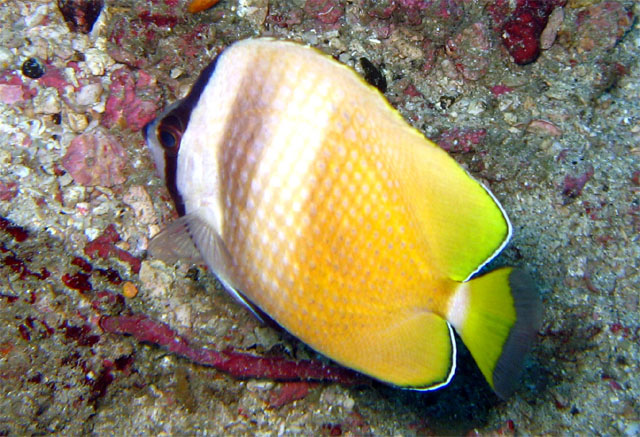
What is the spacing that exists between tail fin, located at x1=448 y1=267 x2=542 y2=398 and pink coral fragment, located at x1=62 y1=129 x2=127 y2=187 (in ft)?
5.98

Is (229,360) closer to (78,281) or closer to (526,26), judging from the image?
(78,281)

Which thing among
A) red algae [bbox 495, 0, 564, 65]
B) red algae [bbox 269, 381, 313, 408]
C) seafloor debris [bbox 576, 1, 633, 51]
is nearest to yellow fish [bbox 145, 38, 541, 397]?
red algae [bbox 269, 381, 313, 408]

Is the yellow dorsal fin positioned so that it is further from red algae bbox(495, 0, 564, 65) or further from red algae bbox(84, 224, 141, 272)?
red algae bbox(495, 0, 564, 65)

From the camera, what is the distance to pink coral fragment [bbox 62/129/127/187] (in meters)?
2.01

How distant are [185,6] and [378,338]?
77.7 inches

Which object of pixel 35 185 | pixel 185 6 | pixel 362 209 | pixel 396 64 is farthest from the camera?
pixel 396 64

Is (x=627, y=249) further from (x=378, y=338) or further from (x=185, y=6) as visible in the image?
(x=185, y=6)

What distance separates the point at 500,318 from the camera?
1101mm

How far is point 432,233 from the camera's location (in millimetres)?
1123

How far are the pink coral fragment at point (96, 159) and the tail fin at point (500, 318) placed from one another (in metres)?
1.82

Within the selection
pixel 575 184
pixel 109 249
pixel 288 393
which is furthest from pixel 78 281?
pixel 575 184

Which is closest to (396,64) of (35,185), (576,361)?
(576,361)

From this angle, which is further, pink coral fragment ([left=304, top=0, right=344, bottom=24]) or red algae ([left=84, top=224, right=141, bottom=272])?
pink coral fragment ([left=304, top=0, right=344, bottom=24])

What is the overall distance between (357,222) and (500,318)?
0.49 metres
